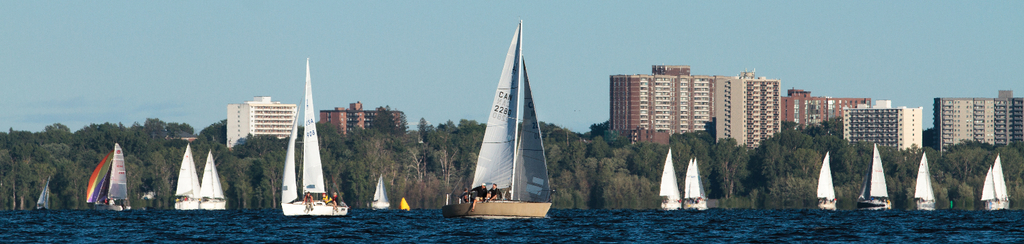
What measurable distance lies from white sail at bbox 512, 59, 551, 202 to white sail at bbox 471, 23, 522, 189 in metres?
0.38

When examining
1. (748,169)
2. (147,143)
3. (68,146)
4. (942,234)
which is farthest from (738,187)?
(942,234)

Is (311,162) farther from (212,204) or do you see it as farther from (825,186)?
(825,186)

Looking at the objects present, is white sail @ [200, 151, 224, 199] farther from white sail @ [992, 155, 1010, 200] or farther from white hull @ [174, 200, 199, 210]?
white sail @ [992, 155, 1010, 200]

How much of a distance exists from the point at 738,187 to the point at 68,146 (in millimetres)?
78677

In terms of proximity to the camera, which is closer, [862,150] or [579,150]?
[579,150]

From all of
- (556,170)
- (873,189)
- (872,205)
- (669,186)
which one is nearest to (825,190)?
(873,189)

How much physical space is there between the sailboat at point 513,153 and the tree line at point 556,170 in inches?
2941

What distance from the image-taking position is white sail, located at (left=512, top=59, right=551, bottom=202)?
55.9 m

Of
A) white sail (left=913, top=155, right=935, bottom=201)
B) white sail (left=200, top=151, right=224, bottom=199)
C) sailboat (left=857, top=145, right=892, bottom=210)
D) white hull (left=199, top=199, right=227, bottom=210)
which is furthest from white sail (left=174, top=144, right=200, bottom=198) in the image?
white sail (left=913, top=155, right=935, bottom=201)

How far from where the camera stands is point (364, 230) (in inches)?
2201

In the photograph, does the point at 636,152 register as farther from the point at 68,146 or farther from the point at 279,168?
the point at 68,146

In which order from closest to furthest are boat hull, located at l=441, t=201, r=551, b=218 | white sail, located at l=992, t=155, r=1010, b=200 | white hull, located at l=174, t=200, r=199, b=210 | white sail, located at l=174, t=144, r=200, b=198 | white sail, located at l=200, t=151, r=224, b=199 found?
1. boat hull, located at l=441, t=201, r=551, b=218
2. white hull, located at l=174, t=200, r=199, b=210
3. white sail, located at l=174, t=144, r=200, b=198
4. white sail, located at l=200, t=151, r=224, b=199
5. white sail, located at l=992, t=155, r=1010, b=200

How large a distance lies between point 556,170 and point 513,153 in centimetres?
9132

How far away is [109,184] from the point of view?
97562 millimetres
